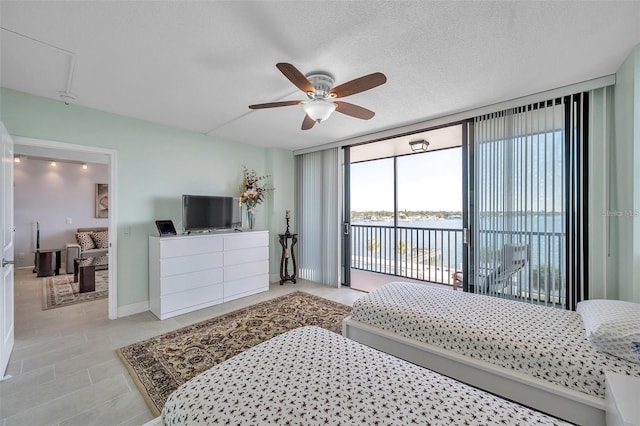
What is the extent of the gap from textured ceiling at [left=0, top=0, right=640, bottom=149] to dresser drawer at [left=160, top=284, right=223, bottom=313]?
2305mm

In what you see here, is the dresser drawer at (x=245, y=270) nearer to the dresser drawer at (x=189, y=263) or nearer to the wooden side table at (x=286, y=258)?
the dresser drawer at (x=189, y=263)

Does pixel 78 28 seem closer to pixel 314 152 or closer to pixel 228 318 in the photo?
pixel 228 318

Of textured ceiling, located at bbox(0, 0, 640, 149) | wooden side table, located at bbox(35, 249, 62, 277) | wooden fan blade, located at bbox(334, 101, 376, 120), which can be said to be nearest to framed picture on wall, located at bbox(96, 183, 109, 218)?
wooden side table, located at bbox(35, 249, 62, 277)

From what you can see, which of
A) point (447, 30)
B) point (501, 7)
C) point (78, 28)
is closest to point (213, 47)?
point (78, 28)

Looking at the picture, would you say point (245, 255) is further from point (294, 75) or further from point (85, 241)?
point (85, 241)

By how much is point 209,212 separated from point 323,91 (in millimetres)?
2554

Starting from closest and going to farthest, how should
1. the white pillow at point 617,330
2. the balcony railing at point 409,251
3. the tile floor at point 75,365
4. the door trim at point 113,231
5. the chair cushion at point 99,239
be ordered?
the white pillow at point 617,330
the tile floor at point 75,365
the door trim at point 113,231
the balcony railing at point 409,251
the chair cushion at point 99,239

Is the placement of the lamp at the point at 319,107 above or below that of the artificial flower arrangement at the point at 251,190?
above

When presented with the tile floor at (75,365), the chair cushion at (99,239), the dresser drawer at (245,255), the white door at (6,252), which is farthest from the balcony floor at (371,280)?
the chair cushion at (99,239)

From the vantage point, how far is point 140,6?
1.52 meters

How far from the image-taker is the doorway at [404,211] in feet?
14.9

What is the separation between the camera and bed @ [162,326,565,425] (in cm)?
100

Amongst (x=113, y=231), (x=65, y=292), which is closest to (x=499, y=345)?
(x=113, y=231)

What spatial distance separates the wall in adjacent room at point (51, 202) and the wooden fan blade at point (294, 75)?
22.5ft
